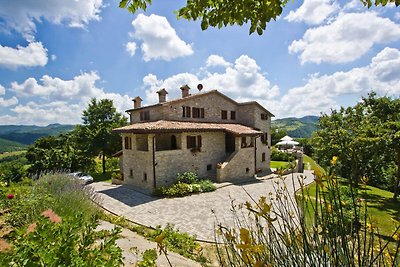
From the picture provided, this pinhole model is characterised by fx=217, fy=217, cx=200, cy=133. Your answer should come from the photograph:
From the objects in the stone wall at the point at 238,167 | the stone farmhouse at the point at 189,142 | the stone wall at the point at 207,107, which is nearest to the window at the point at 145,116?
the stone farmhouse at the point at 189,142

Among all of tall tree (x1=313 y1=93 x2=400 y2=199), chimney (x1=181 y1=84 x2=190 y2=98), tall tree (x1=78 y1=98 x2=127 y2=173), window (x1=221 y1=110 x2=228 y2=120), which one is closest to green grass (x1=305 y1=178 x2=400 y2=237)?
tall tree (x1=313 y1=93 x2=400 y2=199)

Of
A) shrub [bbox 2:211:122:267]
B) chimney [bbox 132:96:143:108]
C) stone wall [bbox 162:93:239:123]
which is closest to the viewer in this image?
shrub [bbox 2:211:122:267]

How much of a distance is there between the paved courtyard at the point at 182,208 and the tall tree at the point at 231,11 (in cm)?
715

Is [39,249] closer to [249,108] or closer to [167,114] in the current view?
[167,114]

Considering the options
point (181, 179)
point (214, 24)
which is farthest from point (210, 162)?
point (214, 24)

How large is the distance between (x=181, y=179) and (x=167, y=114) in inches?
243

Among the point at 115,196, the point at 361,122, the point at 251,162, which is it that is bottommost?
the point at 115,196

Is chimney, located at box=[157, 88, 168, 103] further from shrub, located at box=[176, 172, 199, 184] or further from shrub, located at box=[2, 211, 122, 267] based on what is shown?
shrub, located at box=[2, 211, 122, 267]

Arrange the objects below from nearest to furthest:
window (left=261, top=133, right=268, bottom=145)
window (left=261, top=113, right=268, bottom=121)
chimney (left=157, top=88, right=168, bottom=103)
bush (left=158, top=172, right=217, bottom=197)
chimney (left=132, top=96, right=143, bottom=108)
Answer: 1. bush (left=158, top=172, right=217, bottom=197)
2. chimney (left=157, top=88, right=168, bottom=103)
3. chimney (left=132, top=96, right=143, bottom=108)
4. window (left=261, top=133, right=268, bottom=145)
5. window (left=261, top=113, right=268, bottom=121)

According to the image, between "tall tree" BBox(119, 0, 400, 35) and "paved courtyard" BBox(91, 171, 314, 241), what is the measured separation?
282 inches

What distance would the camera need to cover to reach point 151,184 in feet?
54.3

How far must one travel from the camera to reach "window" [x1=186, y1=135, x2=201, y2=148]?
18859mm

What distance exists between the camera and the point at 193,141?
63.2ft

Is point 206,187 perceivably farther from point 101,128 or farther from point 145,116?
point 101,128
